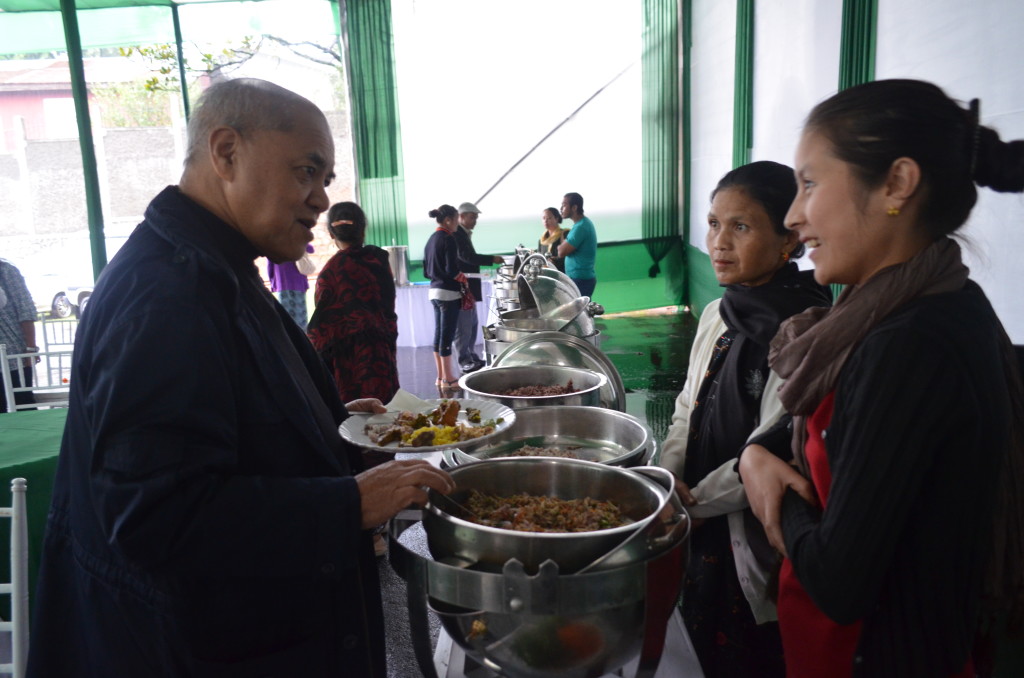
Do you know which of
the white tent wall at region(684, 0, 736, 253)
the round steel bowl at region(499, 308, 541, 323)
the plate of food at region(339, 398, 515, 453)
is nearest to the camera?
the plate of food at region(339, 398, 515, 453)

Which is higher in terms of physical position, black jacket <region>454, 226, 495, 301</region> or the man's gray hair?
the man's gray hair

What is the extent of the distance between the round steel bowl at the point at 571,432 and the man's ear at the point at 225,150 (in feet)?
2.24

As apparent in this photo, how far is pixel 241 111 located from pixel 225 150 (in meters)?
0.05

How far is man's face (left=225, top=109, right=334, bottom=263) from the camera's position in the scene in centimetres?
89

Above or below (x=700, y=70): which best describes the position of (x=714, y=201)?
below

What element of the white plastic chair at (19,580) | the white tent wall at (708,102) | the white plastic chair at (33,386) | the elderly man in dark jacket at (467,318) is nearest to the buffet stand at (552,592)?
the white plastic chair at (19,580)

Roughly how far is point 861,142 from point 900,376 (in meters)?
0.27

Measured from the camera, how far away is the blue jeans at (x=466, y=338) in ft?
17.3

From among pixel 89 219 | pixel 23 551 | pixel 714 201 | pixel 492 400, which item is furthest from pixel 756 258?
pixel 89 219

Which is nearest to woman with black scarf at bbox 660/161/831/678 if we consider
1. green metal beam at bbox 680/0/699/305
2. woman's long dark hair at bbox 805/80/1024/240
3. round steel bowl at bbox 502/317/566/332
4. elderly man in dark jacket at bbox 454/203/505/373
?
woman's long dark hair at bbox 805/80/1024/240

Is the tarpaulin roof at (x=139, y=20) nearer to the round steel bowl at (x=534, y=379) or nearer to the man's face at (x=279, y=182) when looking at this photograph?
the round steel bowl at (x=534, y=379)

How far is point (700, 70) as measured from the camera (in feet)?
22.2

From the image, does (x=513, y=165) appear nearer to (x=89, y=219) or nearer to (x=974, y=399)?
(x=89, y=219)

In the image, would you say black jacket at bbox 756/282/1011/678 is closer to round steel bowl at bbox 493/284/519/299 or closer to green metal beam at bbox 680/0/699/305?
round steel bowl at bbox 493/284/519/299
